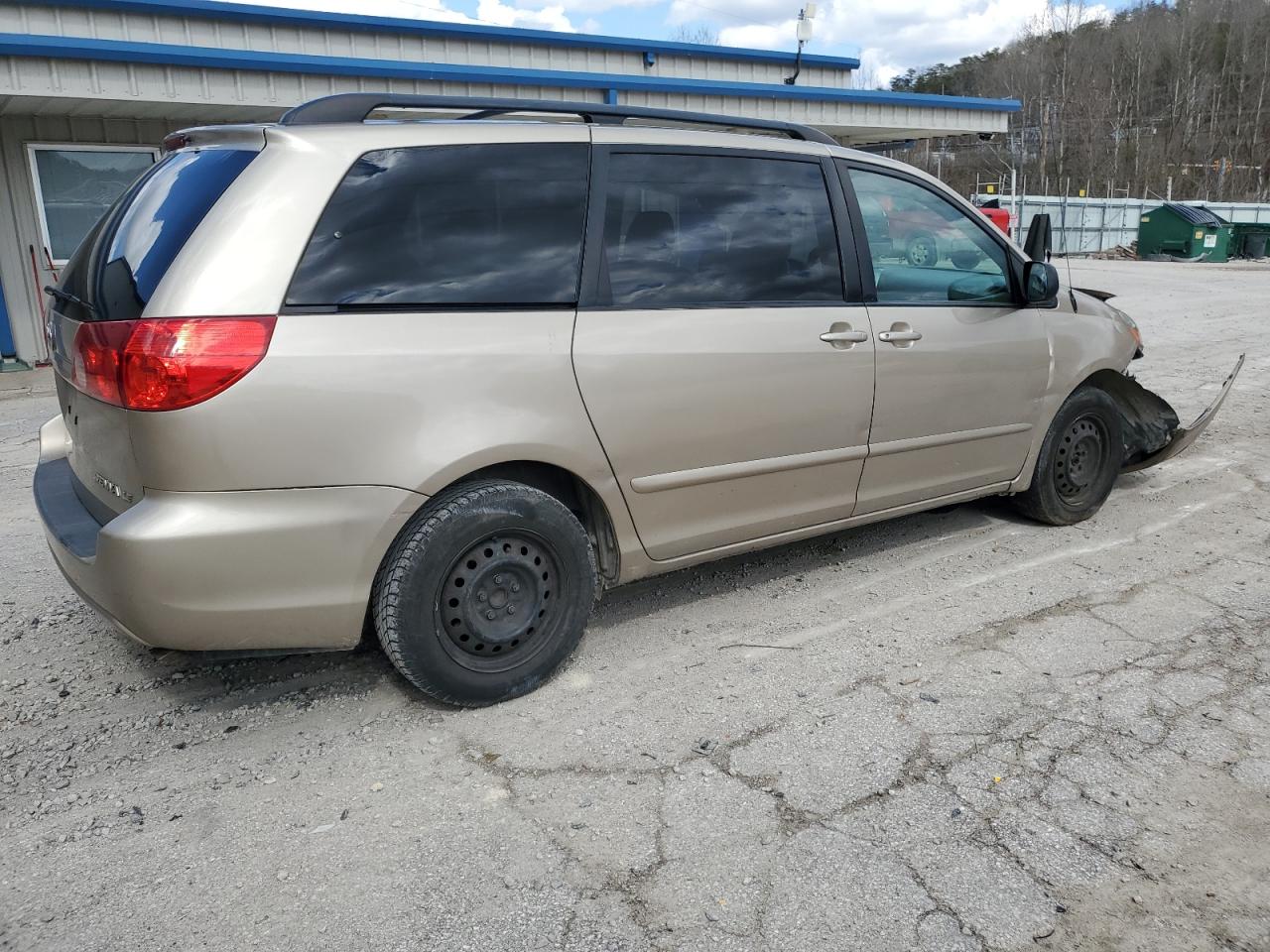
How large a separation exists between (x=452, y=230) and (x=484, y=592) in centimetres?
116

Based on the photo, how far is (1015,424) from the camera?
4629 millimetres

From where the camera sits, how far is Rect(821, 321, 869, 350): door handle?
3836mm

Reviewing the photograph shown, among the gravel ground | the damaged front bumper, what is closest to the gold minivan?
the gravel ground

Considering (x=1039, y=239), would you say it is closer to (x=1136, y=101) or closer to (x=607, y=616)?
(x=607, y=616)

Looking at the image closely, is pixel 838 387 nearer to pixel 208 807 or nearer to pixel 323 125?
pixel 323 125

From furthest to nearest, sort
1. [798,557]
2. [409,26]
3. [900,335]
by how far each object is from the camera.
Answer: [409,26] < [798,557] < [900,335]

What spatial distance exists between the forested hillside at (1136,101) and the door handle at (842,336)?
57.1 m

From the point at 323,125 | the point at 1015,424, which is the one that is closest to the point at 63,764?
the point at 323,125

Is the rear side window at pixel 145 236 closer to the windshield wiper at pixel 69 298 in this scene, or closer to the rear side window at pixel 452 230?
the windshield wiper at pixel 69 298

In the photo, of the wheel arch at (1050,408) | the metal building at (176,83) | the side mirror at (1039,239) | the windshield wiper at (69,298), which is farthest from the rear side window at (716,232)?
the metal building at (176,83)

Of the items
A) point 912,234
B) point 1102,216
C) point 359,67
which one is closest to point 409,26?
point 359,67

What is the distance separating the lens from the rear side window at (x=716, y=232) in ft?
11.3

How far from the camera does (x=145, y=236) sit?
9.73 ft

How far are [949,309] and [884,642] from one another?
1524 millimetres
